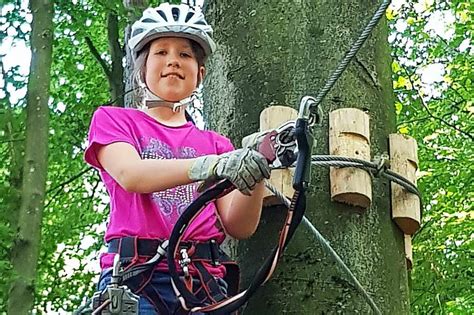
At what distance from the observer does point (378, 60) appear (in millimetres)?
2990

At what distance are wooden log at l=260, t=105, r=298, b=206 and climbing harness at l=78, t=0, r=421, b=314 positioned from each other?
0.35 metres

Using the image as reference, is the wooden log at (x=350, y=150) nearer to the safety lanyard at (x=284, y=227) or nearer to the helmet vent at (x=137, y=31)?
the safety lanyard at (x=284, y=227)

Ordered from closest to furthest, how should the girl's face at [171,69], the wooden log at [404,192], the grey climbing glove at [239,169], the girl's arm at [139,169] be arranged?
the grey climbing glove at [239,169] → the girl's arm at [139,169] → the girl's face at [171,69] → the wooden log at [404,192]

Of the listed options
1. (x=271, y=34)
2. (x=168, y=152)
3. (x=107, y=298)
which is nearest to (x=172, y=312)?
(x=107, y=298)

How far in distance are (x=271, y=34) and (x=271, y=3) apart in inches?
5.6

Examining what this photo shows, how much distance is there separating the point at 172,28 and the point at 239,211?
0.60m

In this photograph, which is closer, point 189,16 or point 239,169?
point 239,169

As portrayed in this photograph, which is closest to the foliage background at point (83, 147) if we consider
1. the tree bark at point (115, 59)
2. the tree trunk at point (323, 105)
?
the tree bark at point (115, 59)

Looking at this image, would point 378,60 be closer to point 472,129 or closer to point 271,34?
point 271,34

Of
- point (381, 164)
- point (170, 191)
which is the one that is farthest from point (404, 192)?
point (170, 191)

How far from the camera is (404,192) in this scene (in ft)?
8.91

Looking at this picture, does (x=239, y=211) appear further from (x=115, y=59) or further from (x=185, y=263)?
(x=115, y=59)

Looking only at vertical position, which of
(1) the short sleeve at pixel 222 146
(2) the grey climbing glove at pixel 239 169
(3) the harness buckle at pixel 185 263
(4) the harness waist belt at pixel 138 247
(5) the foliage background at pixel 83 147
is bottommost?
(3) the harness buckle at pixel 185 263

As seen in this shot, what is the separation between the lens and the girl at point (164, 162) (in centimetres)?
209
